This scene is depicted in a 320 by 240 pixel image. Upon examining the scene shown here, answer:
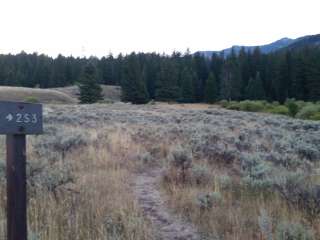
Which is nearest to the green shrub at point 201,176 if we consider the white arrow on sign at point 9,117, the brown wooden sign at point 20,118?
the brown wooden sign at point 20,118

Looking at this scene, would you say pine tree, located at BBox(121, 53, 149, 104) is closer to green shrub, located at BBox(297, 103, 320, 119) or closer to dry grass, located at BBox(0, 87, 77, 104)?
dry grass, located at BBox(0, 87, 77, 104)

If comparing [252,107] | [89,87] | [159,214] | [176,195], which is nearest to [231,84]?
[252,107]

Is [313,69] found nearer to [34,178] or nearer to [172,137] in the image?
[172,137]

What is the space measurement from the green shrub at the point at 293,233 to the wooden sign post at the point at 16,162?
2.40 m

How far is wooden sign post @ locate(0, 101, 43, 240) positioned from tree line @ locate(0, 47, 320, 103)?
57.6m

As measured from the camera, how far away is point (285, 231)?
394 cm

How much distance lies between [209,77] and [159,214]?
69.2 meters

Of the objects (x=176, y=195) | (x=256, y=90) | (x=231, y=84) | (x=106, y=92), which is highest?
(x=231, y=84)

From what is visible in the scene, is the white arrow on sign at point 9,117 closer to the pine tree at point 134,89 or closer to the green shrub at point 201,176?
the green shrub at point 201,176

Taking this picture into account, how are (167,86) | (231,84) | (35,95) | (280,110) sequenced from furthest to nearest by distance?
(231,84)
(167,86)
(35,95)
(280,110)

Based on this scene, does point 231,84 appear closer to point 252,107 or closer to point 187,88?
point 187,88

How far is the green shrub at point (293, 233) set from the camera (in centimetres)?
389

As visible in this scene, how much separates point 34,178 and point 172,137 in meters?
7.17

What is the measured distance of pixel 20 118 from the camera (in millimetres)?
3191
